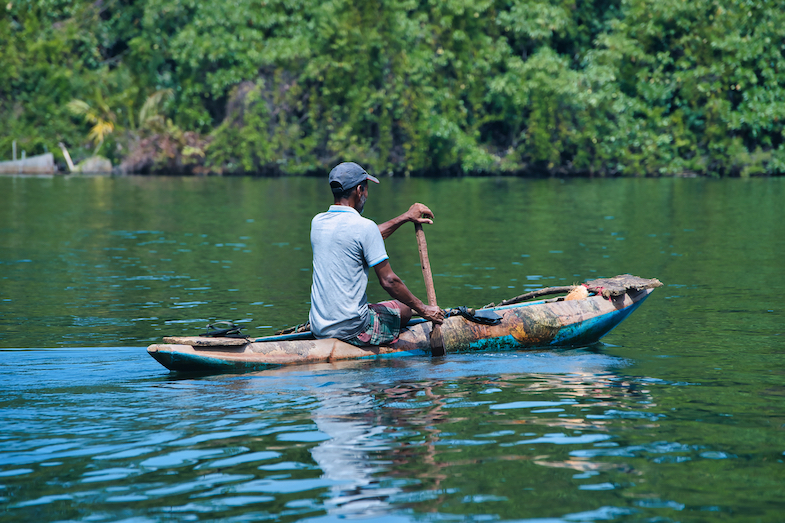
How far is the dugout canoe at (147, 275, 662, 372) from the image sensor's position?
7.80 meters

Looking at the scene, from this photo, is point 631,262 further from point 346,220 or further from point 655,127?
point 655,127

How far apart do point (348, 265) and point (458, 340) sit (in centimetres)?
161

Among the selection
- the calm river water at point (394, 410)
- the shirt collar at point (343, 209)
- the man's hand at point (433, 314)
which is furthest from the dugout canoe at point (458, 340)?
the shirt collar at point (343, 209)

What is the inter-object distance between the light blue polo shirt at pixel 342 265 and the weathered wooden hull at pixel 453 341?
0.22 m

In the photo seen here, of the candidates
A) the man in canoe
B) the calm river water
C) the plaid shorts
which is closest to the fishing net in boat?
the calm river water

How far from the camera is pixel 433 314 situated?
838 cm

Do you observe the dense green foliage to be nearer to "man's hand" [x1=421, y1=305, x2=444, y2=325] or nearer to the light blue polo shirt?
"man's hand" [x1=421, y1=305, x2=444, y2=325]

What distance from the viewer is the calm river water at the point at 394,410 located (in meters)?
5.01

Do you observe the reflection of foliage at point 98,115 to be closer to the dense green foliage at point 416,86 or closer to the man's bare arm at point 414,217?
the dense green foliage at point 416,86

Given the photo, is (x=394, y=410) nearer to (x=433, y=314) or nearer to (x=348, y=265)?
(x=348, y=265)

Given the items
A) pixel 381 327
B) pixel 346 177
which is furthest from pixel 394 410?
pixel 346 177

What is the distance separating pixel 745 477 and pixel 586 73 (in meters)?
42.2

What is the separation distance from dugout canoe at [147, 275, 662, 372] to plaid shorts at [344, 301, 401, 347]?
67 millimetres

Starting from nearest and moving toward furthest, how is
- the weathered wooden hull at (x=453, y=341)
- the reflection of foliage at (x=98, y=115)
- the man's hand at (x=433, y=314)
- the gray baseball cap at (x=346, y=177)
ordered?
the gray baseball cap at (x=346, y=177) → the weathered wooden hull at (x=453, y=341) → the man's hand at (x=433, y=314) → the reflection of foliage at (x=98, y=115)
